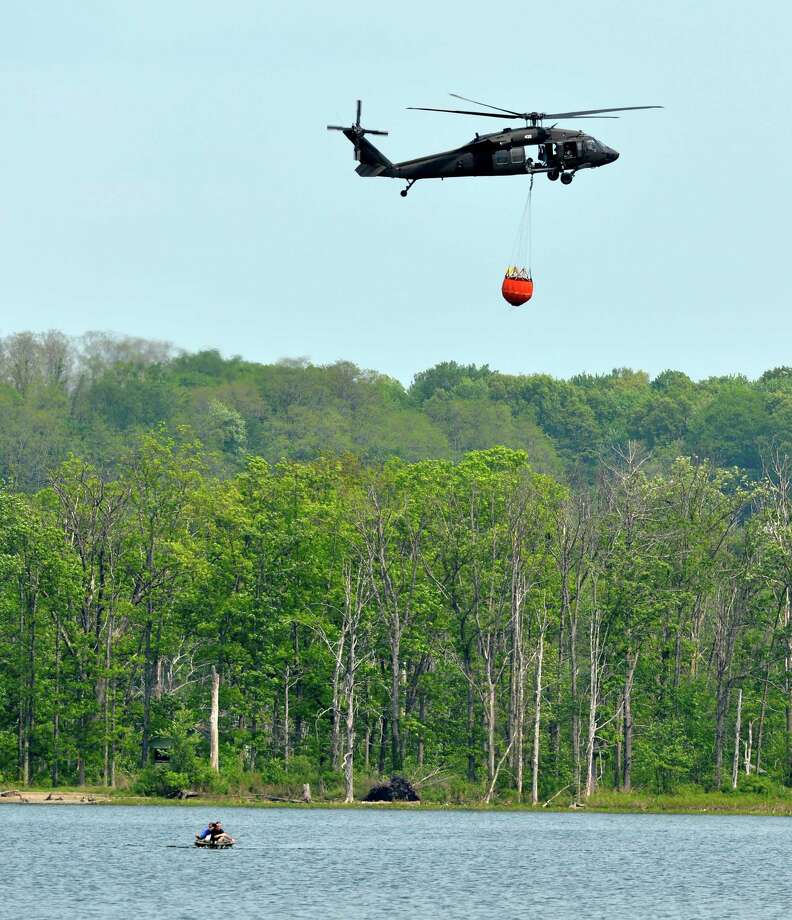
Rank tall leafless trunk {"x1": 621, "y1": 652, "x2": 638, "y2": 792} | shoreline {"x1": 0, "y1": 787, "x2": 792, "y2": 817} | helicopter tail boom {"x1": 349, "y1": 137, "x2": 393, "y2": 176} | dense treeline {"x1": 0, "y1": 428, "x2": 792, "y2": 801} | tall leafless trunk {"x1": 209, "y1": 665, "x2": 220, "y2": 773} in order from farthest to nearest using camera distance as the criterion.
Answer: tall leafless trunk {"x1": 621, "y1": 652, "x2": 638, "y2": 792} < dense treeline {"x1": 0, "y1": 428, "x2": 792, "y2": 801} < tall leafless trunk {"x1": 209, "y1": 665, "x2": 220, "y2": 773} < shoreline {"x1": 0, "y1": 787, "x2": 792, "y2": 817} < helicopter tail boom {"x1": 349, "y1": 137, "x2": 393, "y2": 176}

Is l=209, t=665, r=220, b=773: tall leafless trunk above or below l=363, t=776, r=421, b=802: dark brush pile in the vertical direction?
above

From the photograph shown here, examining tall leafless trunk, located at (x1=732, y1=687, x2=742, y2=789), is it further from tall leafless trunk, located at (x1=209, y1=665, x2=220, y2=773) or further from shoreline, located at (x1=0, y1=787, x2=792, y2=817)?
tall leafless trunk, located at (x1=209, y1=665, x2=220, y2=773)

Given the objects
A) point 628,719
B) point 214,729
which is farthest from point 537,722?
point 214,729

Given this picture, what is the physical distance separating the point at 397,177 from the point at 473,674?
43.5 m

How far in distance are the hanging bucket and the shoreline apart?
1618 inches

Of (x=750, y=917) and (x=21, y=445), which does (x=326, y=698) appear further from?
(x=21, y=445)

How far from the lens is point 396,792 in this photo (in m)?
93.1

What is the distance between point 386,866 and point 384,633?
31486 mm

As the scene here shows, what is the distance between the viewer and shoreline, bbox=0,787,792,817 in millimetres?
91562

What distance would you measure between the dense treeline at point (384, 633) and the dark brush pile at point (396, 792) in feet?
10.1

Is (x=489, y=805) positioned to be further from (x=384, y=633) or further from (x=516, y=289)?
(x=516, y=289)

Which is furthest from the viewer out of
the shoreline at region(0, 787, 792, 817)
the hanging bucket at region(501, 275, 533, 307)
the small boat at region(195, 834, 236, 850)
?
the shoreline at region(0, 787, 792, 817)

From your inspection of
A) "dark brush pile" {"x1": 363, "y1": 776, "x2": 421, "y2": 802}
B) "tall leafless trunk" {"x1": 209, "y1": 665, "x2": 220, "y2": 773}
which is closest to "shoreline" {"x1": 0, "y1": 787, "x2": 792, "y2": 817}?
"dark brush pile" {"x1": 363, "y1": 776, "x2": 421, "y2": 802}

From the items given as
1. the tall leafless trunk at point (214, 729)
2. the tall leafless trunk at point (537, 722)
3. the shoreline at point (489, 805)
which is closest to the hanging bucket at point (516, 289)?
the tall leafless trunk at point (537, 722)
